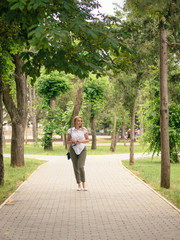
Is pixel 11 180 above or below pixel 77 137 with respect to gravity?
below

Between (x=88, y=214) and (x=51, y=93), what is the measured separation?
28781 millimetres

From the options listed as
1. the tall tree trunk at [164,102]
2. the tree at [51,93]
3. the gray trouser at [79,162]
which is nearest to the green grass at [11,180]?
the gray trouser at [79,162]

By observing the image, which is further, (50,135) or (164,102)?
(50,135)

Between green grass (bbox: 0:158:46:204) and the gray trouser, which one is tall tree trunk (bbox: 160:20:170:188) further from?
green grass (bbox: 0:158:46:204)

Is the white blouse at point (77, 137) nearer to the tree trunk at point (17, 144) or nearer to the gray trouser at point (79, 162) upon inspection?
the gray trouser at point (79, 162)

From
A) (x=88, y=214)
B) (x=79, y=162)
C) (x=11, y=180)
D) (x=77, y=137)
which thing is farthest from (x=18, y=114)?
(x=88, y=214)

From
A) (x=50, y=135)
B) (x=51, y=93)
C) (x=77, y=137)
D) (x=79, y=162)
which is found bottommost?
(x=79, y=162)

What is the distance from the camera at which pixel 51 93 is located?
121ft

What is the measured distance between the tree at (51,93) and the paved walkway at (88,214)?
23342 mm

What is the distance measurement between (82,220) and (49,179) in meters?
7.20

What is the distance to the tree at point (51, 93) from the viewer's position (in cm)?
3616

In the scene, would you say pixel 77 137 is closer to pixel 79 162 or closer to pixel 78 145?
pixel 78 145

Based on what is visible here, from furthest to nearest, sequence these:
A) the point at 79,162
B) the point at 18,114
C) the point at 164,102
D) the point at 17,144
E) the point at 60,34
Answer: the point at 17,144 → the point at 18,114 → the point at 164,102 → the point at 79,162 → the point at 60,34

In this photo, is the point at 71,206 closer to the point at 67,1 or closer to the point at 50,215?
the point at 50,215
